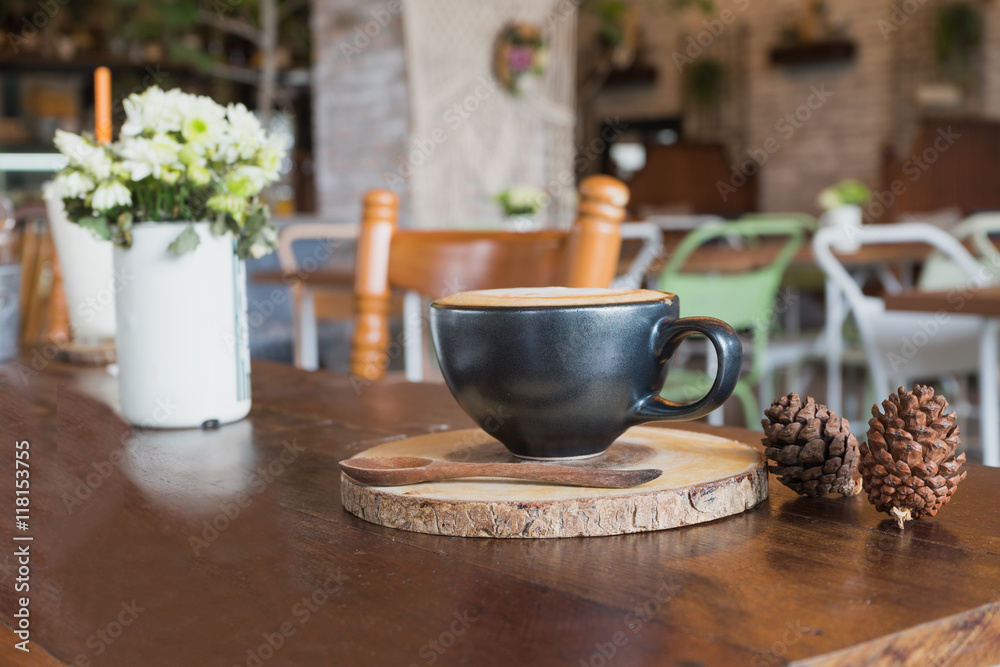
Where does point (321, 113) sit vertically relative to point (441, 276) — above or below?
above

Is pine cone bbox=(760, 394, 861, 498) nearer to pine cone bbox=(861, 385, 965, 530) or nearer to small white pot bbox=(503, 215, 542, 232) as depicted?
pine cone bbox=(861, 385, 965, 530)

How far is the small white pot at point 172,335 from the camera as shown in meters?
0.77

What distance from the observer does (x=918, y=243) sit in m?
4.02

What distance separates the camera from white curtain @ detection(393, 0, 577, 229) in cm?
432

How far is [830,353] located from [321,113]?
2584mm

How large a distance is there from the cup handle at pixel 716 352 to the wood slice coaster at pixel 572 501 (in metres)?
0.03

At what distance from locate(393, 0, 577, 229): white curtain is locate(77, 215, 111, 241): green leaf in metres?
3.53

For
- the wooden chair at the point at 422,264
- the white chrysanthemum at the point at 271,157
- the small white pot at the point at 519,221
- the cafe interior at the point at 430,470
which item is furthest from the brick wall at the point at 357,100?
the white chrysanthemum at the point at 271,157

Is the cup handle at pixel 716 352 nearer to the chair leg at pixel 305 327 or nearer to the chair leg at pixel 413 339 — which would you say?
the chair leg at pixel 413 339

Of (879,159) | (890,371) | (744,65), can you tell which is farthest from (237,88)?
(890,371)

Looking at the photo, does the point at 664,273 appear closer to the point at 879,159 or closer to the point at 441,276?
the point at 441,276

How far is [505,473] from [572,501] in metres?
0.05

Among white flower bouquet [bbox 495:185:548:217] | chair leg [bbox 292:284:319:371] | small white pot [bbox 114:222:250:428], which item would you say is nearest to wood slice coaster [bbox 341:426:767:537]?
small white pot [bbox 114:222:250:428]

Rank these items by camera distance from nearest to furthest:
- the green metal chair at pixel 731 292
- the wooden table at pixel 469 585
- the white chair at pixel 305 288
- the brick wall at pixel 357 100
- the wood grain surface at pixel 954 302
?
the wooden table at pixel 469 585
the wood grain surface at pixel 954 302
the green metal chair at pixel 731 292
the white chair at pixel 305 288
the brick wall at pixel 357 100
